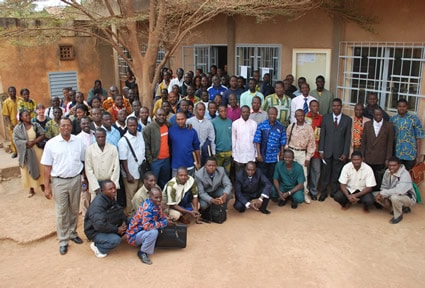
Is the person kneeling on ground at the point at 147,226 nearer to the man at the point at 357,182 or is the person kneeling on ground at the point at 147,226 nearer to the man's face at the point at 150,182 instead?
the man's face at the point at 150,182

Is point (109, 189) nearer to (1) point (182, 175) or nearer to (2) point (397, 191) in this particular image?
(1) point (182, 175)

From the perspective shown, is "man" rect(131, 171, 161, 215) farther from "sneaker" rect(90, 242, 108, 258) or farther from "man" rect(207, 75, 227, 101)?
"man" rect(207, 75, 227, 101)

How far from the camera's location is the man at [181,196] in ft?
18.8

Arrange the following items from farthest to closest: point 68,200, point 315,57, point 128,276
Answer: point 315,57, point 68,200, point 128,276

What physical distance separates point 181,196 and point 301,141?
236cm

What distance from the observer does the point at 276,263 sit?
16.2 feet

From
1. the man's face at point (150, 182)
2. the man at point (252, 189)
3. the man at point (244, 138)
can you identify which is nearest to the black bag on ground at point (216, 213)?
the man at point (252, 189)

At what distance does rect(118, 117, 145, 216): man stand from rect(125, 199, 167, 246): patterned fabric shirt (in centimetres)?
94

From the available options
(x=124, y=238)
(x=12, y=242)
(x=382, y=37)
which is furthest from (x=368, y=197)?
(x=12, y=242)

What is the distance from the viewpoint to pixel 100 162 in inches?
214

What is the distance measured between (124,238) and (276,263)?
7.14 ft

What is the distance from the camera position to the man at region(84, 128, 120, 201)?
5375mm

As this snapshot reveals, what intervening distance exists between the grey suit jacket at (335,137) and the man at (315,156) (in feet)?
0.44

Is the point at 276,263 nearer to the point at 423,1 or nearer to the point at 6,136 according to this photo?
the point at 423,1
